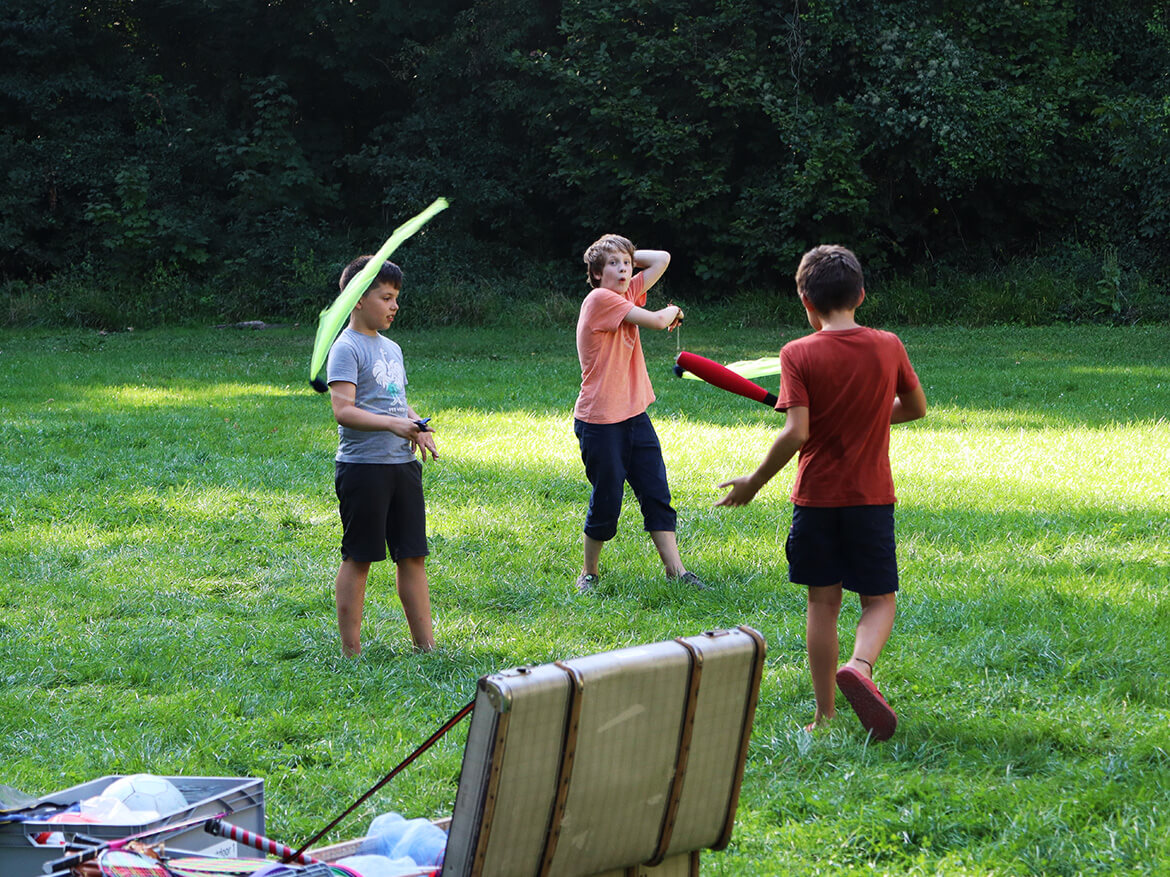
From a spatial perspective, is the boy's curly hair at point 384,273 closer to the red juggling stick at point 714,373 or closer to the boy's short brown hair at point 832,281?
the red juggling stick at point 714,373

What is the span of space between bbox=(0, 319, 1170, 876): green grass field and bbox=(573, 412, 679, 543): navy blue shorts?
1.05 feet

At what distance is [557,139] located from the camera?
25594 mm

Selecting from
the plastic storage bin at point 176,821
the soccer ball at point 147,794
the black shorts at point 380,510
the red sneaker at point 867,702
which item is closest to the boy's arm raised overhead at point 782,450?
the red sneaker at point 867,702

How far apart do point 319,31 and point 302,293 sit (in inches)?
289

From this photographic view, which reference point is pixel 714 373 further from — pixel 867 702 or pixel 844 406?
pixel 867 702

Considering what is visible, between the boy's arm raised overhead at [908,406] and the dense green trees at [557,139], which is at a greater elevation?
the dense green trees at [557,139]

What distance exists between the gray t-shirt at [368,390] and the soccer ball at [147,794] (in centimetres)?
173

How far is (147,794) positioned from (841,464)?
2.19 meters

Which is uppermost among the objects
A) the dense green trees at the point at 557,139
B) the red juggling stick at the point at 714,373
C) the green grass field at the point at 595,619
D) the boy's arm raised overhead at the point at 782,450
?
the dense green trees at the point at 557,139

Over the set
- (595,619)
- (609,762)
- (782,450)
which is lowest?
(595,619)

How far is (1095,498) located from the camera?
277 inches

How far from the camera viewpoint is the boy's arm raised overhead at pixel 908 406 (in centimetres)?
385

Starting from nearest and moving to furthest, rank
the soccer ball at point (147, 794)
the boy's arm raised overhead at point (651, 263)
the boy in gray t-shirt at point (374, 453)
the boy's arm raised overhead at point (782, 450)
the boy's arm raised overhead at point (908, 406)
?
the soccer ball at point (147, 794) < the boy's arm raised overhead at point (782, 450) < the boy's arm raised overhead at point (908, 406) < the boy in gray t-shirt at point (374, 453) < the boy's arm raised overhead at point (651, 263)

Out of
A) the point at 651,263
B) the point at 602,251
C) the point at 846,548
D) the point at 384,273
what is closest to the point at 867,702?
the point at 846,548
